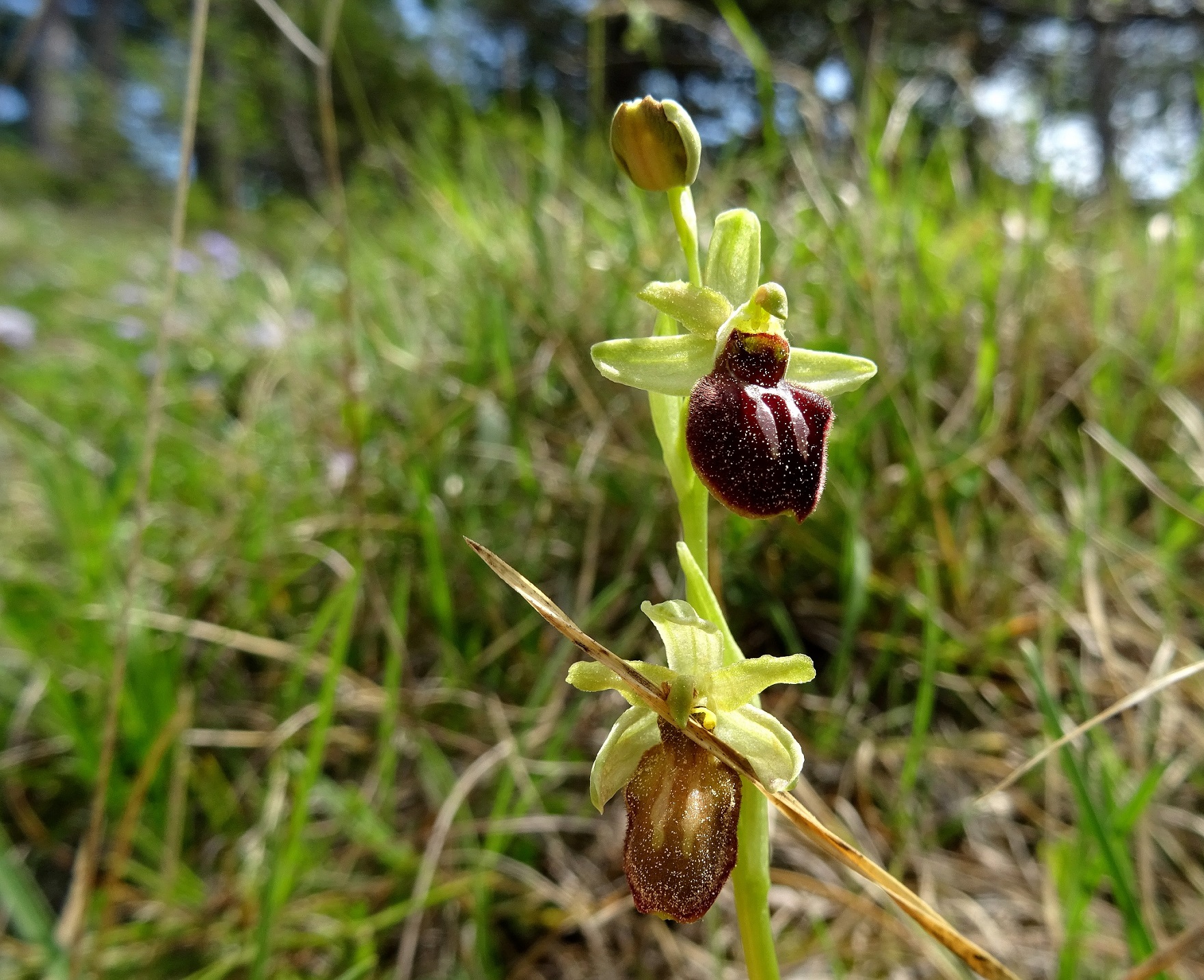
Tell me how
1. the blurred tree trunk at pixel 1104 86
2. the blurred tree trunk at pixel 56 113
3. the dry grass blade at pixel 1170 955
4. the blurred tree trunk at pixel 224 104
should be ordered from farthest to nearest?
the blurred tree trunk at pixel 56 113, the blurred tree trunk at pixel 224 104, the blurred tree trunk at pixel 1104 86, the dry grass blade at pixel 1170 955

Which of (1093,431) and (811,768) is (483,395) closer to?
(811,768)

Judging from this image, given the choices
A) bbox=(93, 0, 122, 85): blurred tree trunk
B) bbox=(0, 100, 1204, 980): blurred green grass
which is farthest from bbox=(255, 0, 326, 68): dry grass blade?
bbox=(93, 0, 122, 85): blurred tree trunk

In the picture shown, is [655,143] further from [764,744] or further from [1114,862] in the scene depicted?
[1114,862]

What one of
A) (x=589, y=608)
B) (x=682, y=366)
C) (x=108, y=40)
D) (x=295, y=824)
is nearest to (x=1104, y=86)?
(x=589, y=608)

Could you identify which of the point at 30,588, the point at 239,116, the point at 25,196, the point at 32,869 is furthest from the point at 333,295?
the point at 25,196

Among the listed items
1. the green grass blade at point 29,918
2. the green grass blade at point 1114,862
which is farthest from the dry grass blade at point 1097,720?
the green grass blade at point 29,918

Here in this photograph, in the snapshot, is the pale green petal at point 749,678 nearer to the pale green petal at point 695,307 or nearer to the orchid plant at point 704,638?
the orchid plant at point 704,638
